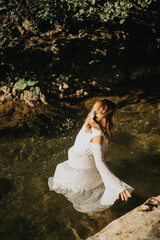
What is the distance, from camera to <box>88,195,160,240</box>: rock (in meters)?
2.23

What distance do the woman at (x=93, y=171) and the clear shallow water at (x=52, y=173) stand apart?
0.35 metres

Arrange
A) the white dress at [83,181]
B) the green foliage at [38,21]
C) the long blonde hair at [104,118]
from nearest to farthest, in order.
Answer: the long blonde hair at [104,118]
the white dress at [83,181]
the green foliage at [38,21]

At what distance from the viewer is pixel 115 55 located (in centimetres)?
820

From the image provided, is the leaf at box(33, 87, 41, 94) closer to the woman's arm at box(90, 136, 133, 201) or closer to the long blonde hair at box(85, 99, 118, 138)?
the long blonde hair at box(85, 99, 118, 138)

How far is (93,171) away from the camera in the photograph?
11.0 feet

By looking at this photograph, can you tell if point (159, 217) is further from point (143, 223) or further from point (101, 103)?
point (101, 103)

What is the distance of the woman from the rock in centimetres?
28

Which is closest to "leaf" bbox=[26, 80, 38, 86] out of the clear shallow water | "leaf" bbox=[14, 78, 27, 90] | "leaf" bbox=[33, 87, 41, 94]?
"leaf" bbox=[14, 78, 27, 90]

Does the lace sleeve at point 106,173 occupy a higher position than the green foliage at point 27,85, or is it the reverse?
the green foliage at point 27,85

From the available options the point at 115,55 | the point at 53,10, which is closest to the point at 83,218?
the point at 53,10

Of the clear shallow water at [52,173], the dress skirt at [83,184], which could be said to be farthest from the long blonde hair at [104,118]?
the clear shallow water at [52,173]

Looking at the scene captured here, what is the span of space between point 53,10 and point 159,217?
20.5 ft

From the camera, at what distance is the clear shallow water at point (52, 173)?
11.0ft

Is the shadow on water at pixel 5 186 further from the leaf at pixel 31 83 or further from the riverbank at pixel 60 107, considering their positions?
the leaf at pixel 31 83
